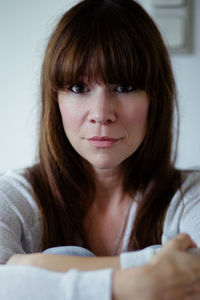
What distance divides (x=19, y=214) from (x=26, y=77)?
874 millimetres

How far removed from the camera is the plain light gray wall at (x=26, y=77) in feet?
5.10

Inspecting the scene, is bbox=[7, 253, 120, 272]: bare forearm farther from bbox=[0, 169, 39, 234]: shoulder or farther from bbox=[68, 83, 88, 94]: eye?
bbox=[68, 83, 88, 94]: eye

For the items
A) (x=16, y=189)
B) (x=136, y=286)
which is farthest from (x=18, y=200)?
(x=136, y=286)

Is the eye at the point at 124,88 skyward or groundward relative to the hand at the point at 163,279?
skyward

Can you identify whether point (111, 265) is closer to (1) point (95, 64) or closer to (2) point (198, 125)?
(1) point (95, 64)

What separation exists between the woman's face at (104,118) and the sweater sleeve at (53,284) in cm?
34

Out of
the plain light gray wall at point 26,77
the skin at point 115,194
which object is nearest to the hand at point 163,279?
the skin at point 115,194

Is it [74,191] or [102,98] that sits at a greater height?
[102,98]

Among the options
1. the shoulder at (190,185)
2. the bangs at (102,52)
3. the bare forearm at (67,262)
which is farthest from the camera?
the shoulder at (190,185)

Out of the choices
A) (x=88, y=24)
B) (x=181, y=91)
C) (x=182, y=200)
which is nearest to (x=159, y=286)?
(x=182, y=200)

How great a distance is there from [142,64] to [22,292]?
511 mm

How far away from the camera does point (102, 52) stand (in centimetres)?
78

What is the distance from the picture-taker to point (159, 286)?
1.70 ft

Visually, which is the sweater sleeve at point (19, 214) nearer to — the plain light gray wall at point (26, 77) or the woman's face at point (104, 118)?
the woman's face at point (104, 118)
